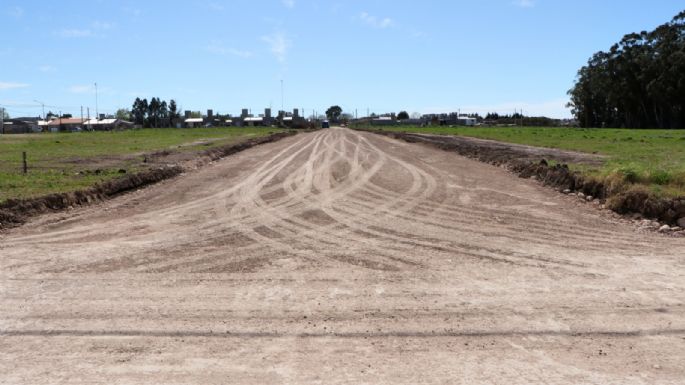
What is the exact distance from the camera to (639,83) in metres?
86.3

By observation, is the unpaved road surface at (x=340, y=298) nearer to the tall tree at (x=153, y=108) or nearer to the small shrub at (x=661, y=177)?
Result: the small shrub at (x=661, y=177)

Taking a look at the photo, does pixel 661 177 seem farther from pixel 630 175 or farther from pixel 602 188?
pixel 602 188

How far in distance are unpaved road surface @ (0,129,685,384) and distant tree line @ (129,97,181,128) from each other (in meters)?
182

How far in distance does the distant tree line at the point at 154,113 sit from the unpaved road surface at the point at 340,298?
182011mm

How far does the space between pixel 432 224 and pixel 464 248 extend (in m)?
1.98

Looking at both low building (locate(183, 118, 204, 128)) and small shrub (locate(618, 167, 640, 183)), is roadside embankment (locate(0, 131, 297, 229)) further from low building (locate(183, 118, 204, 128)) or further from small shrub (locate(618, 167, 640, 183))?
low building (locate(183, 118, 204, 128))

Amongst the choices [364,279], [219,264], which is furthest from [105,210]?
[364,279]

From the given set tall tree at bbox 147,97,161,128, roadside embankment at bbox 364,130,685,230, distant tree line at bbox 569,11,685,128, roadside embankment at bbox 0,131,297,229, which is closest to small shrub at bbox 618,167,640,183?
roadside embankment at bbox 364,130,685,230

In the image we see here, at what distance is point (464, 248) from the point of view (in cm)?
901

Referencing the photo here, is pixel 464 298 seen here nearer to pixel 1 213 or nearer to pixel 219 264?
pixel 219 264


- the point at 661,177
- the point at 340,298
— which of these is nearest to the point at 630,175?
the point at 661,177

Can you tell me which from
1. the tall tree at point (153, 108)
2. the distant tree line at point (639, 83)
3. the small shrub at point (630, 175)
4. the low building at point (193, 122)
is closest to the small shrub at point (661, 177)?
the small shrub at point (630, 175)

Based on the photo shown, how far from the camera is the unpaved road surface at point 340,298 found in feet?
15.8

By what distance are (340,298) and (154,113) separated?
19669 centimetres
